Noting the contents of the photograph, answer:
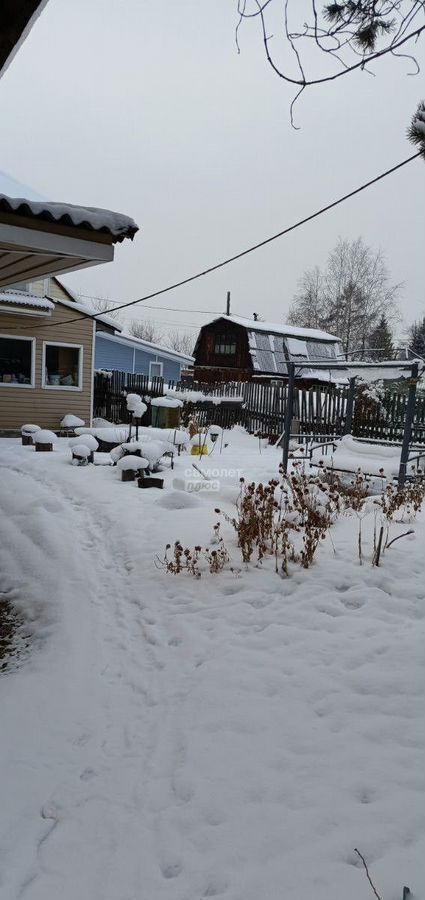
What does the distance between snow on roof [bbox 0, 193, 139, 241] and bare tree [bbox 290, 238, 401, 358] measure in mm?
34196

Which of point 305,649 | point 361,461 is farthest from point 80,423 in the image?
point 305,649

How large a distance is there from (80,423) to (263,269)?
195ft

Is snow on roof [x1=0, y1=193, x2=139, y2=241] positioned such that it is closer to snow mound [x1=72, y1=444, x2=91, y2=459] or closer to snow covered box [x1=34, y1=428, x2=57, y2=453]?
snow mound [x1=72, y1=444, x2=91, y2=459]

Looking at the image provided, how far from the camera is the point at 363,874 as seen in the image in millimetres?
1678

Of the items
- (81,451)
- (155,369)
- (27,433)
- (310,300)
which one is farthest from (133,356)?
(310,300)

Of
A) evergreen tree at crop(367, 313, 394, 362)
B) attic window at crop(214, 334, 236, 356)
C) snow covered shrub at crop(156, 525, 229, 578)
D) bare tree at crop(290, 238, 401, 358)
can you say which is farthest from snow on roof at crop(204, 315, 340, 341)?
snow covered shrub at crop(156, 525, 229, 578)

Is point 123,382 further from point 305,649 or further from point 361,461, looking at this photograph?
point 305,649

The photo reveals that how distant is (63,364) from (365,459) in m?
9.40

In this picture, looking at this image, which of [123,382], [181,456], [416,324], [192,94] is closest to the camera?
[192,94]

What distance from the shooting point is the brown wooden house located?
29656 mm

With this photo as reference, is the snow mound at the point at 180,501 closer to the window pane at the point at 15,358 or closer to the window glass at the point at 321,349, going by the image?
the window pane at the point at 15,358

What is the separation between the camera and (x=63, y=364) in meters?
14.5

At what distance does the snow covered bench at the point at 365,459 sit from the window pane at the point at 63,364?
7.79 metres

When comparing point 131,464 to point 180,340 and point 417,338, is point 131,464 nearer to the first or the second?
point 417,338
